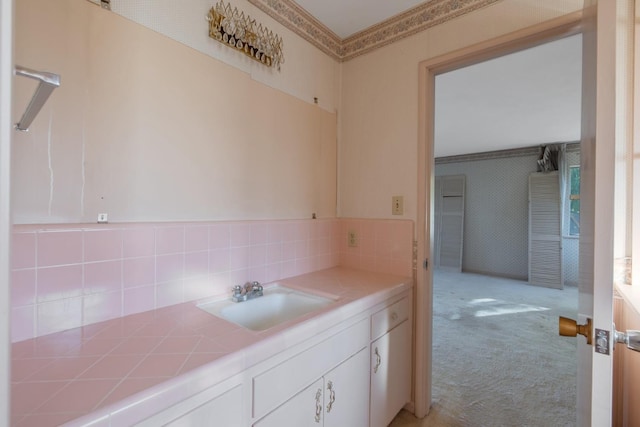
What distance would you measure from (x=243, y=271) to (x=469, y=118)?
3443mm

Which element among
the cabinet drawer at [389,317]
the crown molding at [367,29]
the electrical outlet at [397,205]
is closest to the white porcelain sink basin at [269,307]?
the cabinet drawer at [389,317]

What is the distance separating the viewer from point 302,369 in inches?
39.6

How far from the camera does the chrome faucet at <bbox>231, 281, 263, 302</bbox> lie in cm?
130

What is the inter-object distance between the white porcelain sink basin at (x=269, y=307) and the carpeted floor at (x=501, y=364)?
36.9 inches

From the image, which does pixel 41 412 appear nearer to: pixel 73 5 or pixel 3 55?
pixel 3 55

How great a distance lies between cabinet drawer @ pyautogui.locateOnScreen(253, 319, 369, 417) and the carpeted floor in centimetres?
82

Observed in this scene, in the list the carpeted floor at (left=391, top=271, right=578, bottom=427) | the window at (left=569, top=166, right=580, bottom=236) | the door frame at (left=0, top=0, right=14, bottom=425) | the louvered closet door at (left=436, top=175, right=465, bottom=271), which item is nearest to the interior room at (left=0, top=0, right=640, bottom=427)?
the door frame at (left=0, top=0, right=14, bottom=425)

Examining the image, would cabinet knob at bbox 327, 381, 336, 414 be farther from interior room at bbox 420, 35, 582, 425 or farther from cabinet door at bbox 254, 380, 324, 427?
interior room at bbox 420, 35, 582, 425

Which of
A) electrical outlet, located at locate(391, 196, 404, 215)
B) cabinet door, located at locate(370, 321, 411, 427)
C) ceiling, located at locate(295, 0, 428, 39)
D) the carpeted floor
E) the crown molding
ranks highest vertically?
ceiling, located at locate(295, 0, 428, 39)

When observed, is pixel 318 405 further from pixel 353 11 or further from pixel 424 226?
pixel 353 11

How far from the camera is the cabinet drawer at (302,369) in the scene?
2.87 feet

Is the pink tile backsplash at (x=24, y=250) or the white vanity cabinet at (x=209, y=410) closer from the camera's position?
the white vanity cabinet at (x=209, y=410)

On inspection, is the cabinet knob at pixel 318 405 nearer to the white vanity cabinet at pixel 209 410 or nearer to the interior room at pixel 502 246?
the white vanity cabinet at pixel 209 410

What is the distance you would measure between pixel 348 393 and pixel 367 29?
7.07 ft
